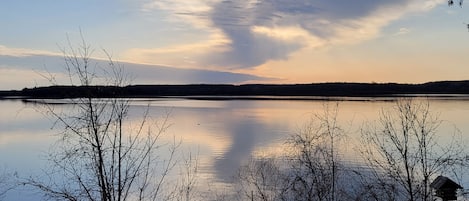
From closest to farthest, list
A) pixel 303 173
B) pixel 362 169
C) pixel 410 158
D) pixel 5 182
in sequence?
pixel 303 173 < pixel 410 158 < pixel 5 182 < pixel 362 169

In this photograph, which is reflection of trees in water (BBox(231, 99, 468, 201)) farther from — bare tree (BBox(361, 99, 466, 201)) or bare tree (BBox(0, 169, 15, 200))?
bare tree (BBox(0, 169, 15, 200))

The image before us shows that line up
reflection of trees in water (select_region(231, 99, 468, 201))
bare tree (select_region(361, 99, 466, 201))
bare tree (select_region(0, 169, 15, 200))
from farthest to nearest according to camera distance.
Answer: bare tree (select_region(0, 169, 15, 200)), reflection of trees in water (select_region(231, 99, 468, 201)), bare tree (select_region(361, 99, 466, 201))

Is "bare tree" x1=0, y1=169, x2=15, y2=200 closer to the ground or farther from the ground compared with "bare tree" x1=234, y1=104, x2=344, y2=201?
closer to the ground

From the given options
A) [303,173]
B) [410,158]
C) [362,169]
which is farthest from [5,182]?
[410,158]

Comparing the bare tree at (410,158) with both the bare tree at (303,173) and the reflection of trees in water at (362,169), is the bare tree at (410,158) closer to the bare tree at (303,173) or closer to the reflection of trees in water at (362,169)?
the reflection of trees in water at (362,169)

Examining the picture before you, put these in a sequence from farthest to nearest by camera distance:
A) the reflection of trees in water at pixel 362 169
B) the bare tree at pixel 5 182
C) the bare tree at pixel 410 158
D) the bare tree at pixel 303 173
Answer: the bare tree at pixel 5 182 < the bare tree at pixel 303 173 < the reflection of trees in water at pixel 362 169 < the bare tree at pixel 410 158

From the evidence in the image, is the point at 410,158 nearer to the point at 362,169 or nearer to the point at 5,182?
the point at 362,169

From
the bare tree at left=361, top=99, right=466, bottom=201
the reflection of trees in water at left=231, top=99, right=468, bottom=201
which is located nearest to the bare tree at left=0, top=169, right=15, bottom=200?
the reflection of trees in water at left=231, top=99, right=468, bottom=201

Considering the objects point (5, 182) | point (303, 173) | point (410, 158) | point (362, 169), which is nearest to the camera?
point (303, 173)

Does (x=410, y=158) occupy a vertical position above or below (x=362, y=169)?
above

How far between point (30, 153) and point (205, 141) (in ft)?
25.2

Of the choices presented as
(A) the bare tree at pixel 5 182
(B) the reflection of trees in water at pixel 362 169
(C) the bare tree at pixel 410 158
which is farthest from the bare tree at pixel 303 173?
(A) the bare tree at pixel 5 182

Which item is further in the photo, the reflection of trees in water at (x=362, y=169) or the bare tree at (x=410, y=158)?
the reflection of trees in water at (x=362, y=169)

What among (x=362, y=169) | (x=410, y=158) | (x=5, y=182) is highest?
(x=410, y=158)
